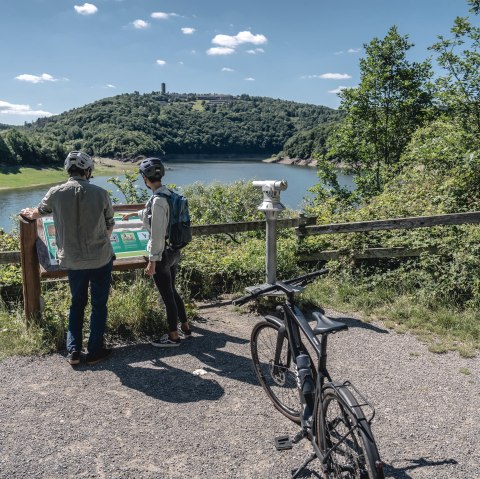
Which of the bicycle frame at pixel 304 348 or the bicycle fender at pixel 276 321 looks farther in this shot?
the bicycle fender at pixel 276 321

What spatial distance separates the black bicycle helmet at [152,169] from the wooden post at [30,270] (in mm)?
1271

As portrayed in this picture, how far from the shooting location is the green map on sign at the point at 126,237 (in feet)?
15.6

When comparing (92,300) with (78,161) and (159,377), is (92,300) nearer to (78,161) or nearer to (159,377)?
(159,377)

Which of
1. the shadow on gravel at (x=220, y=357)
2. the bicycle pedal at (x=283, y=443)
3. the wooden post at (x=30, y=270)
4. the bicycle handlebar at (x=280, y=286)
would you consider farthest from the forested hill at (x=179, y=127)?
the bicycle pedal at (x=283, y=443)

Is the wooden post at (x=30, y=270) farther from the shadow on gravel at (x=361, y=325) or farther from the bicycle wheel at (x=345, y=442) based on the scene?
the shadow on gravel at (x=361, y=325)

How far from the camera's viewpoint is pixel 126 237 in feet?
16.5

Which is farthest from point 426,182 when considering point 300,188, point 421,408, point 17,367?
point 300,188

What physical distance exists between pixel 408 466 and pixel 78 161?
3.33 meters

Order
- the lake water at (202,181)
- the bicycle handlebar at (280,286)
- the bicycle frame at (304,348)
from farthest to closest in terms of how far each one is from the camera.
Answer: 1. the lake water at (202,181)
2. the bicycle handlebar at (280,286)
3. the bicycle frame at (304,348)

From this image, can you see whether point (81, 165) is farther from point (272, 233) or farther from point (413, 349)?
point (413, 349)

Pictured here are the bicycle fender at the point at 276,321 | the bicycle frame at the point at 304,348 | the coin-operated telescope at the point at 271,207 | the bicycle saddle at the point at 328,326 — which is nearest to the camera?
the bicycle saddle at the point at 328,326

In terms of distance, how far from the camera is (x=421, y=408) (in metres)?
3.56

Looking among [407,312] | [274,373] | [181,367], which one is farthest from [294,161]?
[274,373]

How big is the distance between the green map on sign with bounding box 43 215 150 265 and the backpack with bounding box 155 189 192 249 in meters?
0.72
